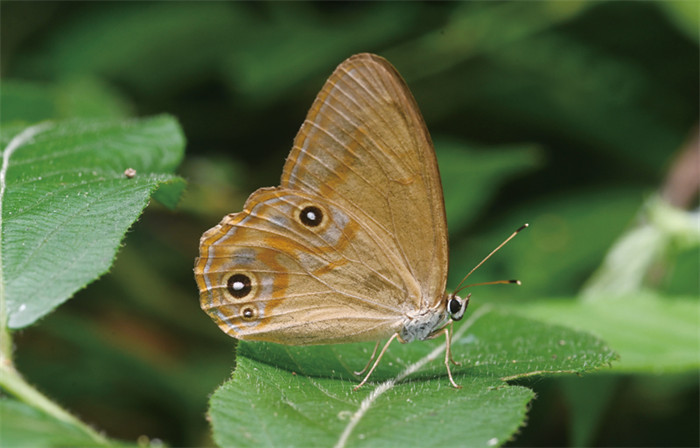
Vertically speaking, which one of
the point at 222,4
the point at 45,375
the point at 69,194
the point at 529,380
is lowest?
the point at 45,375

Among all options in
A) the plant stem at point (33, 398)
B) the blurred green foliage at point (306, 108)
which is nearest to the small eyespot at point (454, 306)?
the plant stem at point (33, 398)

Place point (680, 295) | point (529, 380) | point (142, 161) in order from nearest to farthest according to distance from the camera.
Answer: point (529, 380)
point (142, 161)
point (680, 295)

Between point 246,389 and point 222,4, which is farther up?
point 222,4

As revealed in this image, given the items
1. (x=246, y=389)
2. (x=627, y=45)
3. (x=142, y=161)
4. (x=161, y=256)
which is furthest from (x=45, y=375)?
(x=627, y=45)

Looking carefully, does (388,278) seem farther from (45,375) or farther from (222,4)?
(222,4)

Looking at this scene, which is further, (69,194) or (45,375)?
(45,375)

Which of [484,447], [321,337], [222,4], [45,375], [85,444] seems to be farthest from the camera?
[222,4]

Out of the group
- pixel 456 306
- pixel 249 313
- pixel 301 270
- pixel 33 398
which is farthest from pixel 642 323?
pixel 33 398

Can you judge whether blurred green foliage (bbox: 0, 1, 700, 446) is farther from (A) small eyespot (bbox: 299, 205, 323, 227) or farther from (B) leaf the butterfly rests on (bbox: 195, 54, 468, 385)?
(A) small eyespot (bbox: 299, 205, 323, 227)

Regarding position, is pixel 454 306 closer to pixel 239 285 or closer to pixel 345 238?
pixel 345 238
